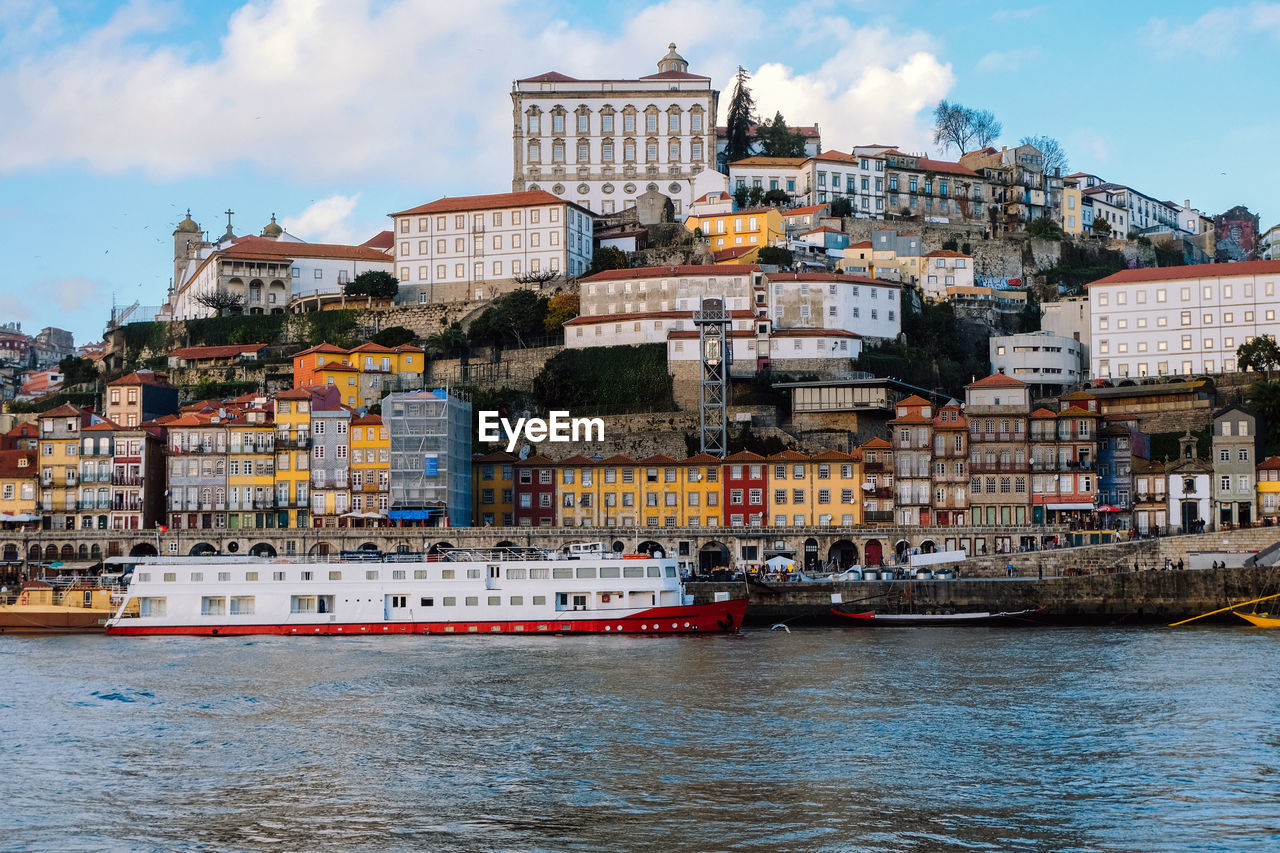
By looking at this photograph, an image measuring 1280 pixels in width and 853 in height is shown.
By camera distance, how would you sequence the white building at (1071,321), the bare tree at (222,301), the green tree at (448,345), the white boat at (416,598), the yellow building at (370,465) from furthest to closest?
the bare tree at (222,301) → the white building at (1071,321) → the green tree at (448,345) → the yellow building at (370,465) → the white boat at (416,598)

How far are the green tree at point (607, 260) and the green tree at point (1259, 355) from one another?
36.0 meters

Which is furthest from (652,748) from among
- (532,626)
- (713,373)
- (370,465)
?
(713,373)

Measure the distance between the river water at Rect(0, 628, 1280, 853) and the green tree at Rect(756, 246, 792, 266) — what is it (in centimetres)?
4693

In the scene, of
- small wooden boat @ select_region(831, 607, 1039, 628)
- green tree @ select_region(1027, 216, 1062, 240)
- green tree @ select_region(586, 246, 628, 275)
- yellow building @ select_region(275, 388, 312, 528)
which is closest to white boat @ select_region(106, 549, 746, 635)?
small wooden boat @ select_region(831, 607, 1039, 628)

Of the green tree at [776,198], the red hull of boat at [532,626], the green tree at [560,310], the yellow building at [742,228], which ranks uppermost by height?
the green tree at [776,198]

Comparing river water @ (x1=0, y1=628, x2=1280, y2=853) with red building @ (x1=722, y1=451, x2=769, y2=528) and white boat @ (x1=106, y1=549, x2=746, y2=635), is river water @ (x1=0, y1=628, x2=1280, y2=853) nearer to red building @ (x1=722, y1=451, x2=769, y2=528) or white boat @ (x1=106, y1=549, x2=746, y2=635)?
white boat @ (x1=106, y1=549, x2=746, y2=635)

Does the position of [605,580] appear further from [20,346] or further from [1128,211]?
[20,346]

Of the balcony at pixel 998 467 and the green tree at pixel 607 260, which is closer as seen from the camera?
the balcony at pixel 998 467

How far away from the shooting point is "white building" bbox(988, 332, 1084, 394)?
282ft

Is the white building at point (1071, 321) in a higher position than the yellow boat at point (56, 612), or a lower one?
higher

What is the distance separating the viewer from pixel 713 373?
79625 millimetres

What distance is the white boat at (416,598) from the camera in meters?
53.7

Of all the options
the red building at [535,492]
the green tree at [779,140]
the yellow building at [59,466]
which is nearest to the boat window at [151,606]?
the yellow building at [59,466]

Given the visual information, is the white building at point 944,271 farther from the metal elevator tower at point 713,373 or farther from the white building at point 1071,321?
the metal elevator tower at point 713,373
